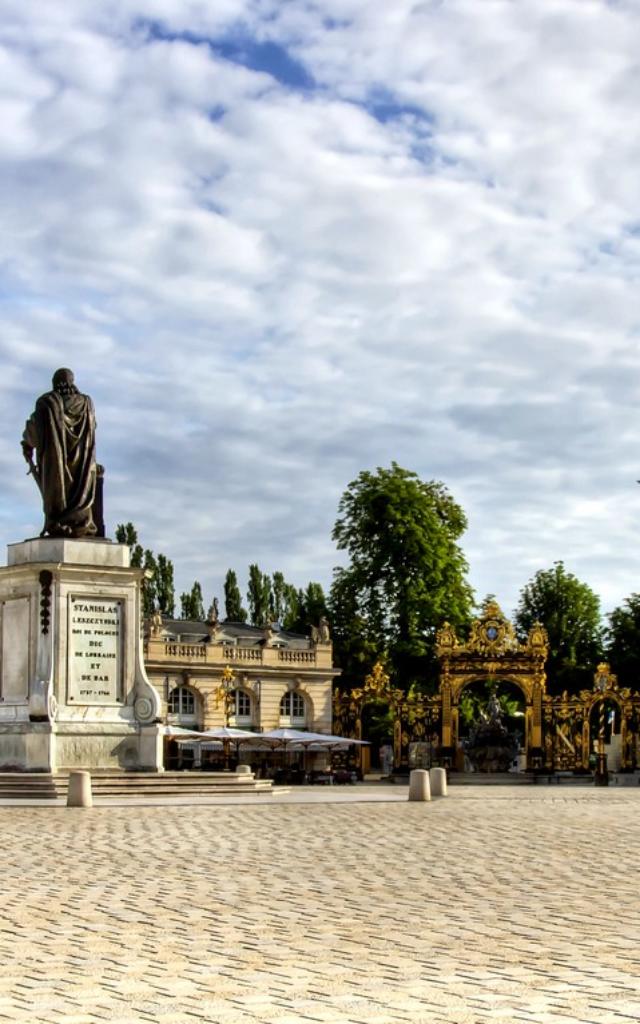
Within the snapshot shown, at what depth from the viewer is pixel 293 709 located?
7262cm

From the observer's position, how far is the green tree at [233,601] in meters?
96.8

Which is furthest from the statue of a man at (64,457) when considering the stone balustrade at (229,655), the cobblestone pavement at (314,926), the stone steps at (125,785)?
the stone balustrade at (229,655)

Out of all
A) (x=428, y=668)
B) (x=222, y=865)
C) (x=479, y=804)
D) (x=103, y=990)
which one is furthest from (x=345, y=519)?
(x=103, y=990)

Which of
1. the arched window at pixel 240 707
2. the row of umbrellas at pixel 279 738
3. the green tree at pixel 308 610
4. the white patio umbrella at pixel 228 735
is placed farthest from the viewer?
the green tree at pixel 308 610

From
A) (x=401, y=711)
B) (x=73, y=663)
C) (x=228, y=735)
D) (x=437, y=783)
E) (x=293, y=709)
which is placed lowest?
(x=437, y=783)

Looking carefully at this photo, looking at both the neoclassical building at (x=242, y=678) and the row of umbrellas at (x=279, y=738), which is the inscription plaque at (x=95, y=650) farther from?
the neoclassical building at (x=242, y=678)

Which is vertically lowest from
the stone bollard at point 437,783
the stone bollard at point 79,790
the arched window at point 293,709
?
the stone bollard at point 437,783

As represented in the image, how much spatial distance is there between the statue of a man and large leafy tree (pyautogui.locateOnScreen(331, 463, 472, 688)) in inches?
1407

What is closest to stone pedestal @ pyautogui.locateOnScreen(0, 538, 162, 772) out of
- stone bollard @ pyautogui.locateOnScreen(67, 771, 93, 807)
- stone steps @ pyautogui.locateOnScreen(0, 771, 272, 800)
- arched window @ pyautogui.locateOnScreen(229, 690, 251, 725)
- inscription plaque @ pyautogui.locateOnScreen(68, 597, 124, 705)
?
inscription plaque @ pyautogui.locateOnScreen(68, 597, 124, 705)

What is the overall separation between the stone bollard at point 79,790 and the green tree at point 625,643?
153 ft

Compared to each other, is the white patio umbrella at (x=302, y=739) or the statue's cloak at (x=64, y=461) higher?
the statue's cloak at (x=64, y=461)

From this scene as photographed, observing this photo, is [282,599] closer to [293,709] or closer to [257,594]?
[257,594]

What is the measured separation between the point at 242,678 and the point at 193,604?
25.8 metres

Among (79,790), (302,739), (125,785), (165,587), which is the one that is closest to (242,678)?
(302,739)
